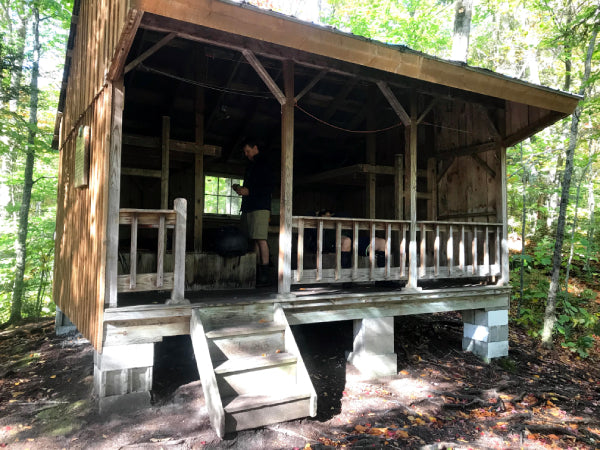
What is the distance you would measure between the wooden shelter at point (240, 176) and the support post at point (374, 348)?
0.02 meters

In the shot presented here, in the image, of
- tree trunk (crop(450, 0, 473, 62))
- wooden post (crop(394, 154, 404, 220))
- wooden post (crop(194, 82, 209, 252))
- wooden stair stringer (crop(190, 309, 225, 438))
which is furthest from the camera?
tree trunk (crop(450, 0, 473, 62))

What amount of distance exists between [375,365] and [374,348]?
204 mm

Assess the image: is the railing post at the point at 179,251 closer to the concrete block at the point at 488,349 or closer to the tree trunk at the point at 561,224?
the concrete block at the point at 488,349

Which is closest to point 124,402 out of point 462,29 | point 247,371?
point 247,371

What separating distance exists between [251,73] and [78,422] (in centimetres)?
503

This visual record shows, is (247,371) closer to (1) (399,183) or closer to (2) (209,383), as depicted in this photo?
(2) (209,383)

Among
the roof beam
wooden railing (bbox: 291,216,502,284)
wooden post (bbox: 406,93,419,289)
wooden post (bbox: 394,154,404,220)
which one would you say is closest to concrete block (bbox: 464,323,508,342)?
wooden railing (bbox: 291,216,502,284)

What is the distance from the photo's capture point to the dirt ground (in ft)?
10.7

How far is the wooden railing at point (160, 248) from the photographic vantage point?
3.59m

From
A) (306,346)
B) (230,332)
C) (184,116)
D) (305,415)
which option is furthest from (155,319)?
(184,116)

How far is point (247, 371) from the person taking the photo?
3375 millimetres

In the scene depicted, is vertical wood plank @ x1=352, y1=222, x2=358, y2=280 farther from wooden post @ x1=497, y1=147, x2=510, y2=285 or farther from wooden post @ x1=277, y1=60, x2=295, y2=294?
wooden post @ x1=497, y1=147, x2=510, y2=285

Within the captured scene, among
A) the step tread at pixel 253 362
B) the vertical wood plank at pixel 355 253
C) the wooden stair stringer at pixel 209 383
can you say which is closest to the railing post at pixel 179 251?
the wooden stair stringer at pixel 209 383

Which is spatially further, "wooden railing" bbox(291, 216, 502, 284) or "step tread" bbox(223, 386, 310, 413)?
"wooden railing" bbox(291, 216, 502, 284)
